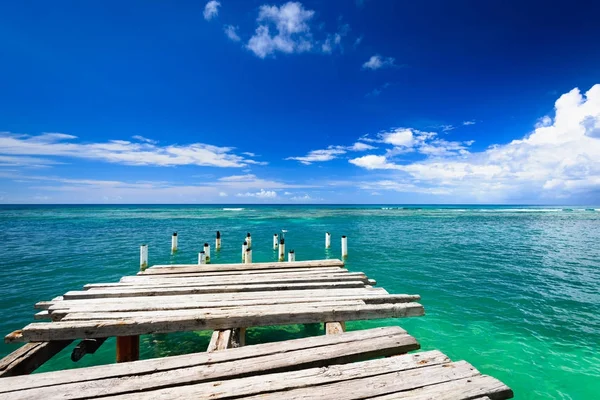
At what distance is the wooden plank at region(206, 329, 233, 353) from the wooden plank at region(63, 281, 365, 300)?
1.20 meters

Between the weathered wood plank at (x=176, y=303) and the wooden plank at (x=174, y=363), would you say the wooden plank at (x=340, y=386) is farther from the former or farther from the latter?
the weathered wood plank at (x=176, y=303)

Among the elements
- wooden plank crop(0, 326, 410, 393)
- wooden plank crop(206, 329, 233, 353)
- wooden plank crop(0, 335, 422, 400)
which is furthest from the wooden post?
wooden plank crop(0, 335, 422, 400)

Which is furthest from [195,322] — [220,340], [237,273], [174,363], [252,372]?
[237,273]

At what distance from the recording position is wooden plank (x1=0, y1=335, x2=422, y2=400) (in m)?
2.64

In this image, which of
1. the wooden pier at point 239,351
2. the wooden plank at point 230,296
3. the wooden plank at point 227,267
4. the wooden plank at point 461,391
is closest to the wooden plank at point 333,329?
the wooden pier at point 239,351

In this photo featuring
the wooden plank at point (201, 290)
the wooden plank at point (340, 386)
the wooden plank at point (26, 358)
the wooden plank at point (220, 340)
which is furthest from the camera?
the wooden plank at point (201, 290)

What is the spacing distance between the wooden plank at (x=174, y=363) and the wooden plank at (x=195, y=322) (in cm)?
76

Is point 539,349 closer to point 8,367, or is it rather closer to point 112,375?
point 112,375

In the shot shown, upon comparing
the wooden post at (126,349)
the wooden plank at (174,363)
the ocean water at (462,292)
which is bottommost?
the ocean water at (462,292)

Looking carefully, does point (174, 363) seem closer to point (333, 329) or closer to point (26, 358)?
point (26, 358)

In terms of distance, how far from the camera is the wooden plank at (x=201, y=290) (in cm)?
517

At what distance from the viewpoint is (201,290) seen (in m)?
5.64

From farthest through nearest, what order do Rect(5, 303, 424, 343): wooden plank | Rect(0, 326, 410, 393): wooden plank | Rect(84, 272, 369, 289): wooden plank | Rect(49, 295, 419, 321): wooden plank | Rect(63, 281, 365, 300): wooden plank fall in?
Rect(84, 272, 369, 289): wooden plank
Rect(63, 281, 365, 300): wooden plank
Rect(49, 295, 419, 321): wooden plank
Rect(5, 303, 424, 343): wooden plank
Rect(0, 326, 410, 393): wooden plank

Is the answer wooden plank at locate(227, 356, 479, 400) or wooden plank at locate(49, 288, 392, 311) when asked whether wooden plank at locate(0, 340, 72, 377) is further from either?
wooden plank at locate(227, 356, 479, 400)
